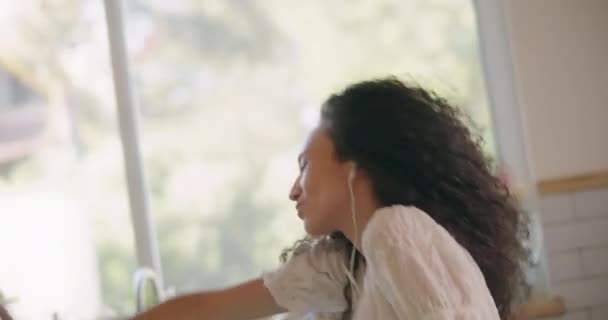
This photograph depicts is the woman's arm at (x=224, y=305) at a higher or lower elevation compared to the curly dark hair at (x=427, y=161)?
lower

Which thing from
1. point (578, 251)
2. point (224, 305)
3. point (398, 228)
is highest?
point (398, 228)

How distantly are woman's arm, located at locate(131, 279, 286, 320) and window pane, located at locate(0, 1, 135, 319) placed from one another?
867mm

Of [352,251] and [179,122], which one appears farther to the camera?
[179,122]

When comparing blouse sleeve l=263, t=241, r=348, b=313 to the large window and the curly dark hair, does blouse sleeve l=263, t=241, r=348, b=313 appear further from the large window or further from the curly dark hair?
the large window

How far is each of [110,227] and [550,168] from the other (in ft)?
3.68

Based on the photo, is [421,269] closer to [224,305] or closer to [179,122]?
[224,305]

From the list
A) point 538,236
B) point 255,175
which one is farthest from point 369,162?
point 538,236

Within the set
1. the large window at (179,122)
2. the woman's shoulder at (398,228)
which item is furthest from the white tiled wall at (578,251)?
the woman's shoulder at (398,228)

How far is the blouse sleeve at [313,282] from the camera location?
128cm

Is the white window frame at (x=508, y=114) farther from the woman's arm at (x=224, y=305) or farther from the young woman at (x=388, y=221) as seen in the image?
the woman's arm at (x=224, y=305)

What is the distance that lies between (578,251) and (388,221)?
4.35ft

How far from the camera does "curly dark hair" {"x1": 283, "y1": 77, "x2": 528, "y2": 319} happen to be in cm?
116

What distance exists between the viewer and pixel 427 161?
1161 millimetres

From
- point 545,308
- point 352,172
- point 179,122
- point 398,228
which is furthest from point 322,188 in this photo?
point 545,308
